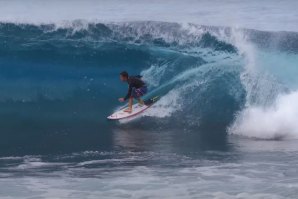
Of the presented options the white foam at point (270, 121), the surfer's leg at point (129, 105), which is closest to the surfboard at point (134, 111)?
the surfer's leg at point (129, 105)

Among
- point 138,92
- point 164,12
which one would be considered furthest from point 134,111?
point 164,12

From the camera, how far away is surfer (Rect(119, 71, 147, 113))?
46.9ft

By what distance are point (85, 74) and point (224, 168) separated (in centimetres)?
618

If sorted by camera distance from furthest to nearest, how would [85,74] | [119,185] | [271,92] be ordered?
[85,74] → [271,92] → [119,185]

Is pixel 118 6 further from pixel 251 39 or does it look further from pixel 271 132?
pixel 271 132

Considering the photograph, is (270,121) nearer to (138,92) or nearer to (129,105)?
(138,92)

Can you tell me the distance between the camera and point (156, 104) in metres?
15.3

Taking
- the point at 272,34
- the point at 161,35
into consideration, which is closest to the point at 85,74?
the point at 161,35

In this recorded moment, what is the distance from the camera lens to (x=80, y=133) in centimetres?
1414

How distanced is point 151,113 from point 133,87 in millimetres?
863

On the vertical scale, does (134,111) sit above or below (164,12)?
below

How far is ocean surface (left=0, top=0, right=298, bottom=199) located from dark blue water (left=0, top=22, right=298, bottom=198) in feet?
0.07

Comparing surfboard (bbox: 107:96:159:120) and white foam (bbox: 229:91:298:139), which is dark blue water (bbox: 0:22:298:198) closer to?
white foam (bbox: 229:91:298:139)

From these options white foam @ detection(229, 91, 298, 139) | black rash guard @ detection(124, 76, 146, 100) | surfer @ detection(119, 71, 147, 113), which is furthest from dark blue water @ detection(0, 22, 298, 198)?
black rash guard @ detection(124, 76, 146, 100)
